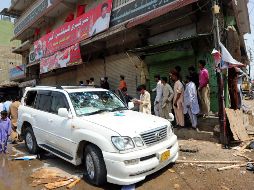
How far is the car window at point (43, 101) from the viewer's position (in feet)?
23.4

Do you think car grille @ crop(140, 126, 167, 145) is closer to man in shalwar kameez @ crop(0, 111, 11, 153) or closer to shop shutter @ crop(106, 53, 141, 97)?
man in shalwar kameez @ crop(0, 111, 11, 153)

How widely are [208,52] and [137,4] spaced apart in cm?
354

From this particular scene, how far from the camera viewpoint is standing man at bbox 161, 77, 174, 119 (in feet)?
28.5

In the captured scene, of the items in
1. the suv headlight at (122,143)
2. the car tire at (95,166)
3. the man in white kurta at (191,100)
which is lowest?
the car tire at (95,166)

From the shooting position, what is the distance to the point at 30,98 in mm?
8180

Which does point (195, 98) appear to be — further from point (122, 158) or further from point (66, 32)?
point (66, 32)

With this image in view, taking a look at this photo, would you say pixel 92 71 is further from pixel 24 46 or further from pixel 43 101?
pixel 24 46

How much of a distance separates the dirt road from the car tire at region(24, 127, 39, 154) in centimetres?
48

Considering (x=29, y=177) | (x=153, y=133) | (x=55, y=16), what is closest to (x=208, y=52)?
(x=153, y=133)

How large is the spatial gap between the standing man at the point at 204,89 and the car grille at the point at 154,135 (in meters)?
2.97

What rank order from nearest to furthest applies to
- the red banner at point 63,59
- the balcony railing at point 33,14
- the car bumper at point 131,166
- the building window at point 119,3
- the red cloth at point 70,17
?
1. the car bumper at point 131,166
2. the building window at point 119,3
3. the red banner at point 63,59
4. the red cloth at point 70,17
5. the balcony railing at point 33,14

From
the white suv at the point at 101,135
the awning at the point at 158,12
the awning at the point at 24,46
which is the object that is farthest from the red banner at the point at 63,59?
the awning at the point at 24,46

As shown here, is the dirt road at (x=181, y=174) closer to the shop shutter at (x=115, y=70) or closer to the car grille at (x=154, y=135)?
the car grille at (x=154, y=135)

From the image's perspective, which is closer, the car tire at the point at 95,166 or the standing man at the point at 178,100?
the car tire at the point at 95,166
